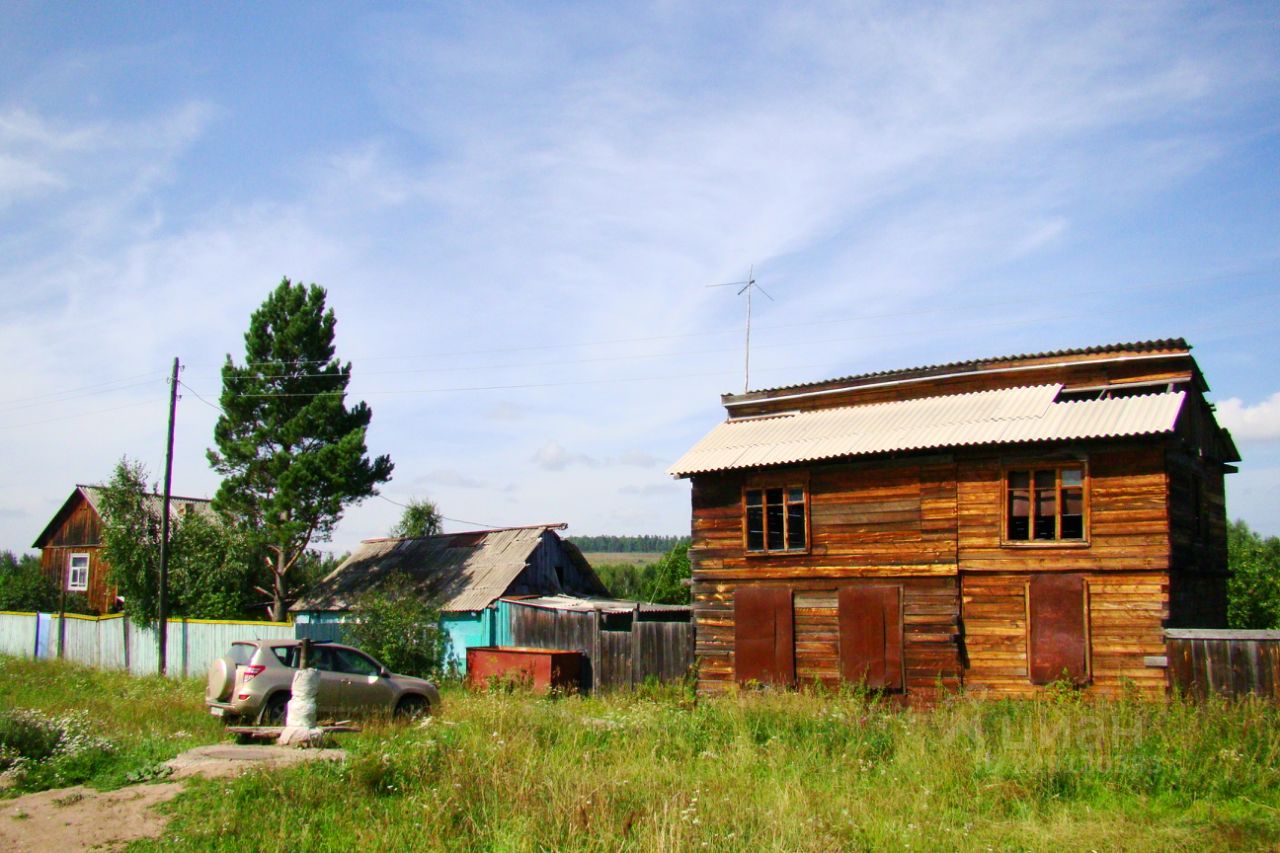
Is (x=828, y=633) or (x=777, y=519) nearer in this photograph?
(x=828, y=633)

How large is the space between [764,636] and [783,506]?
2.73m

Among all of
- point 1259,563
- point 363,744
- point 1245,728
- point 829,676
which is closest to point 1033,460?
point 829,676

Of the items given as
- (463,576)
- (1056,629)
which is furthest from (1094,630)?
(463,576)

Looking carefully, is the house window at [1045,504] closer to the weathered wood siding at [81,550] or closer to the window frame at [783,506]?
the window frame at [783,506]

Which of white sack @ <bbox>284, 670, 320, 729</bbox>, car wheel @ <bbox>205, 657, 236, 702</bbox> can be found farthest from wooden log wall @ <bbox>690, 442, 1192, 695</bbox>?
white sack @ <bbox>284, 670, 320, 729</bbox>

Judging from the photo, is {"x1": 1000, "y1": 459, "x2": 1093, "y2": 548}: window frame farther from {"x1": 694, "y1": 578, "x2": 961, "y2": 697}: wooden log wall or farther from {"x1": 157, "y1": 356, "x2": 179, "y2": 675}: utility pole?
{"x1": 157, "y1": 356, "x2": 179, "y2": 675}: utility pole

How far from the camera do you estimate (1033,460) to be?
705 inches

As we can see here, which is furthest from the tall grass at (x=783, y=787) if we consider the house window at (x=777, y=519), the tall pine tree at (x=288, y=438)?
the tall pine tree at (x=288, y=438)

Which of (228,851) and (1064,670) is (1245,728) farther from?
(228,851)

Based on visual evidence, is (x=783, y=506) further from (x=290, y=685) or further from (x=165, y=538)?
(x=165, y=538)

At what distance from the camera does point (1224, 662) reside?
50.1ft

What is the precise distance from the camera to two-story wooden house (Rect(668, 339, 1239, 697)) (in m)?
17.0

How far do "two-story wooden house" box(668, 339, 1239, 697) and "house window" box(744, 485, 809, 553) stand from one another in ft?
0.15

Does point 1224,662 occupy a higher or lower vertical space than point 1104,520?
lower
